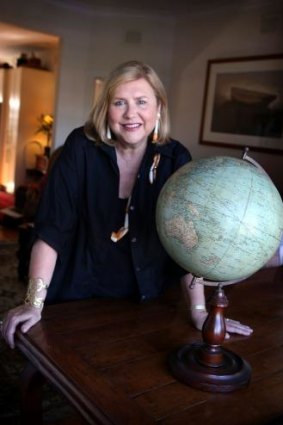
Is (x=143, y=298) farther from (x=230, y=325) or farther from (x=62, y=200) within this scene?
(x=62, y=200)

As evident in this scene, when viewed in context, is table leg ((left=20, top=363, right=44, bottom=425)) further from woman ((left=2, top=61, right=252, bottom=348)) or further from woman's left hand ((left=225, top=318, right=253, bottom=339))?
woman's left hand ((left=225, top=318, right=253, bottom=339))

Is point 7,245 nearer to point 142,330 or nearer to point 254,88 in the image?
point 254,88

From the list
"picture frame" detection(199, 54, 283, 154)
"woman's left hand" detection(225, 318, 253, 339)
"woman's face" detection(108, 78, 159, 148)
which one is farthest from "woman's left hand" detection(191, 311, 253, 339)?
"picture frame" detection(199, 54, 283, 154)

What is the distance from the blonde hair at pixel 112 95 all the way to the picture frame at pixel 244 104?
11.0ft

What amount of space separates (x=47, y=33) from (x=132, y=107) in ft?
17.3

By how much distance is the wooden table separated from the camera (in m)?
0.96

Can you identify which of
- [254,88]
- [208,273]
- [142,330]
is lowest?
[142,330]

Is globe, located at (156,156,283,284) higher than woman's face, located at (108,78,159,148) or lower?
lower

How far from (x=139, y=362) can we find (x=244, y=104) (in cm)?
441

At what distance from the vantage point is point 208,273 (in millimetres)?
1036

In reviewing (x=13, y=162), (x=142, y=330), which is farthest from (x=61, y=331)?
(x=13, y=162)

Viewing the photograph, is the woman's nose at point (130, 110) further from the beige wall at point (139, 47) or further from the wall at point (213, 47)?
the beige wall at point (139, 47)

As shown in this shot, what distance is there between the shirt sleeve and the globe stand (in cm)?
57

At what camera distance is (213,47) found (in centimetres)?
555
